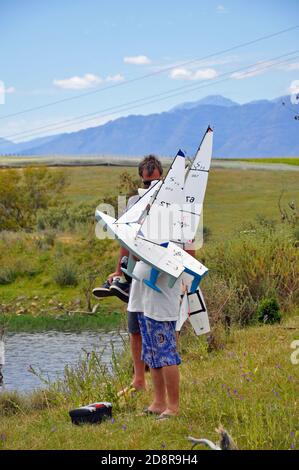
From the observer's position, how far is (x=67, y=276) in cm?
2256

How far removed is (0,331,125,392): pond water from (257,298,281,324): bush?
1.86 metres

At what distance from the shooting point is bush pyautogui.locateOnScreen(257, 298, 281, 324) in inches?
454

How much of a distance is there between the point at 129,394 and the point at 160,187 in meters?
1.85

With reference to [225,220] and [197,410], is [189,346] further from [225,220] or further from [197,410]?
[225,220]

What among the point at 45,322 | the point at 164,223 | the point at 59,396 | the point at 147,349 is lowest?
the point at 45,322

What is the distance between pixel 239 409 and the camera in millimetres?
5930

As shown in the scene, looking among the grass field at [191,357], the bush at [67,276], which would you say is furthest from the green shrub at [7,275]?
the bush at [67,276]

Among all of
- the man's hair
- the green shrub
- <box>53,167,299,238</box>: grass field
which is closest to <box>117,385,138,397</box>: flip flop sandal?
the man's hair

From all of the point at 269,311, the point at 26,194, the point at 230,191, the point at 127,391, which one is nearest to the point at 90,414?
the point at 127,391

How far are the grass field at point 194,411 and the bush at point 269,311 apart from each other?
2.66 metres

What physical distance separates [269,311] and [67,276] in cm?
1154

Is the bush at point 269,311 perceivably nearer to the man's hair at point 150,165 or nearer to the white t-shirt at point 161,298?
the man's hair at point 150,165

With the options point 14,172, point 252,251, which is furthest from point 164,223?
point 14,172

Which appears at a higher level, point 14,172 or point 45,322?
point 14,172
